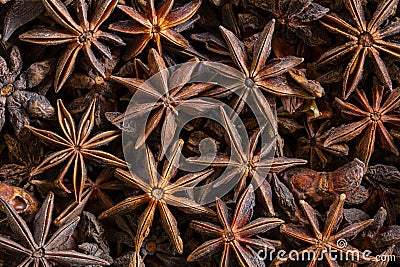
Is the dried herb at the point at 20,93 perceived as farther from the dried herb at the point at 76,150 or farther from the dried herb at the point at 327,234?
the dried herb at the point at 327,234

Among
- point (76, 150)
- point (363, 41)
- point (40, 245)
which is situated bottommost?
point (40, 245)

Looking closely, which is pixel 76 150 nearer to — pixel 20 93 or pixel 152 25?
pixel 20 93

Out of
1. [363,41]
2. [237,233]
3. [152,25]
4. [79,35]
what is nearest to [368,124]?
[363,41]

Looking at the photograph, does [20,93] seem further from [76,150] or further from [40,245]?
[40,245]

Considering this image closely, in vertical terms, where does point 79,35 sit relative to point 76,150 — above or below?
above

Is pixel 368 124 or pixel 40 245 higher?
pixel 368 124

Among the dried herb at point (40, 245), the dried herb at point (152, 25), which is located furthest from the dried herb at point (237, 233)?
the dried herb at point (152, 25)

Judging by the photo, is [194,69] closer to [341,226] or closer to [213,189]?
[213,189]

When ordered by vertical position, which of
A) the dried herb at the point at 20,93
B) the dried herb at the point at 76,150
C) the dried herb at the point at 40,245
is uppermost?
the dried herb at the point at 20,93

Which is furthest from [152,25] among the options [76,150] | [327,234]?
[327,234]

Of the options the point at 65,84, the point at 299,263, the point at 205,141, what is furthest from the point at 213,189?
the point at 65,84

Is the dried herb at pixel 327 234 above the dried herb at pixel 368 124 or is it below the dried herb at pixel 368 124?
below
